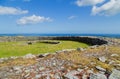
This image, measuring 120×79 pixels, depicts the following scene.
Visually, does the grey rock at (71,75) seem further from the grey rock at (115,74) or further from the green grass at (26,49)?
the green grass at (26,49)

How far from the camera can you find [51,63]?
500 inches

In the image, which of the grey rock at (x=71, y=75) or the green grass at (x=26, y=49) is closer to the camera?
the grey rock at (x=71, y=75)

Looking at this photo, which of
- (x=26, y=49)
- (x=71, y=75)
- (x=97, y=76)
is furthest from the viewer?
(x=26, y=49)

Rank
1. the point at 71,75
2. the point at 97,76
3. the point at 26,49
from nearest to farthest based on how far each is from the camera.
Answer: the point at 97,76 → the point at 71,75 → the point at 26,49

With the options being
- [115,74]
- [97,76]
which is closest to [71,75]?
[97,76]

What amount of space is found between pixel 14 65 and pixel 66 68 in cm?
356

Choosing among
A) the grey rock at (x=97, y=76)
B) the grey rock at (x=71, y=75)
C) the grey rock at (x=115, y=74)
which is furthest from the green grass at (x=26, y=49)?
the grey rock at (x=115, y=74)

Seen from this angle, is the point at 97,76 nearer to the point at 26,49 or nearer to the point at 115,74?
Result: the point at 115,74

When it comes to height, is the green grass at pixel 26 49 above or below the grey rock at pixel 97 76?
below

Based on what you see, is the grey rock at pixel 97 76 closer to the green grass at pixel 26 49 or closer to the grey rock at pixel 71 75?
the grey rock at pixel 71 75

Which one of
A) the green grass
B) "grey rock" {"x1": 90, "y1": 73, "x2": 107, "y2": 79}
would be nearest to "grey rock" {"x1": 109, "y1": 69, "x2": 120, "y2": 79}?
"grey rock" {"x1": 90, "y1": 73, "x2": 107, "y2": 79}

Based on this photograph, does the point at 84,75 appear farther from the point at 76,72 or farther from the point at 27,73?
the point at 27,73

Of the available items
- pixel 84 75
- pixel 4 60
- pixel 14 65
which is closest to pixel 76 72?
pixel 84 75

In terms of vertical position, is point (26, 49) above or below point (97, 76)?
below
